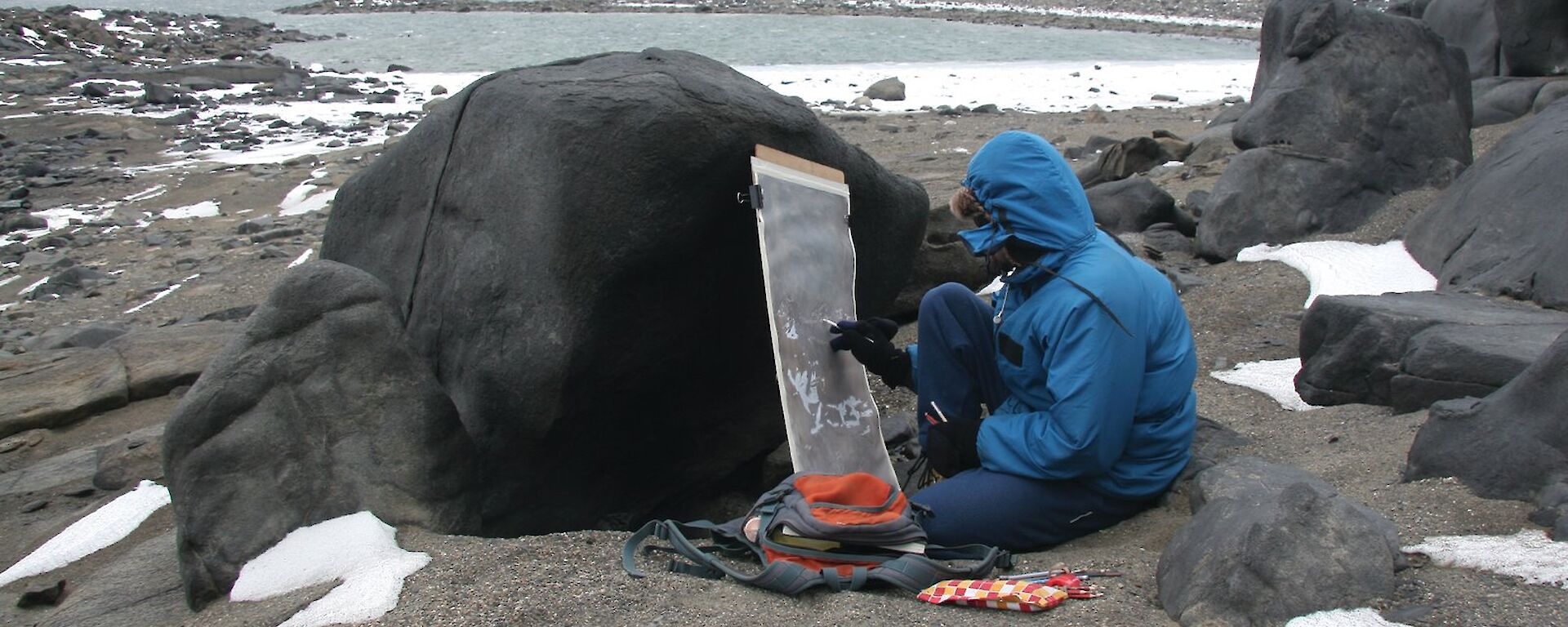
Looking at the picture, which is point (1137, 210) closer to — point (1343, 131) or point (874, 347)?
point (1343, 131)

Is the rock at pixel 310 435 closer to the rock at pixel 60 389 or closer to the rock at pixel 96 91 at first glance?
the rock at pixel 60 389

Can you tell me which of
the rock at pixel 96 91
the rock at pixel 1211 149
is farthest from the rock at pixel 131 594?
the rock at pixel 96 91

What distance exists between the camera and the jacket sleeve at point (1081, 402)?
3.39 meters

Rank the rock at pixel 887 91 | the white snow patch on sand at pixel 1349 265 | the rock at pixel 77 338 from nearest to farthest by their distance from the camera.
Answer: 1. the white snow patch on sand at pixel 1349 265
2. the rock at pixel 77 338
3. the rock at pixel 887 91

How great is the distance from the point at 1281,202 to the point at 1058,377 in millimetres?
4303

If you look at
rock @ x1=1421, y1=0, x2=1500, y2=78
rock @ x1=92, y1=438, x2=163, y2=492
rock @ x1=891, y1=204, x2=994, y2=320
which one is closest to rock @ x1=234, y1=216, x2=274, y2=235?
rock @ x1=92, y1=438, x2=163, y2=492

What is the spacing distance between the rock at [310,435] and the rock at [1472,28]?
942 cm

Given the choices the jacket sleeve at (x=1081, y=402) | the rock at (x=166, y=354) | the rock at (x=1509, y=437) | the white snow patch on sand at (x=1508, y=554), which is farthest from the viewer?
the rock at (x=166, y=354)

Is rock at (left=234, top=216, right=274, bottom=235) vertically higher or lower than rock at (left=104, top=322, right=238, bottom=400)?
lower

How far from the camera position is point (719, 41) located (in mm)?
24719

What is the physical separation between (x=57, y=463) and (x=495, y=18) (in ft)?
87.7

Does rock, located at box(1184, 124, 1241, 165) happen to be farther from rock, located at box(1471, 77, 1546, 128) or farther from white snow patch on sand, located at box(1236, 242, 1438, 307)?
white snow patch on sand, located at box(1236, 242, 1438, 307)

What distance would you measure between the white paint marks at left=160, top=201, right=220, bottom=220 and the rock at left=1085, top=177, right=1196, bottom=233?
7323 millimetres

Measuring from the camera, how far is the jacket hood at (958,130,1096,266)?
11.6 ft
